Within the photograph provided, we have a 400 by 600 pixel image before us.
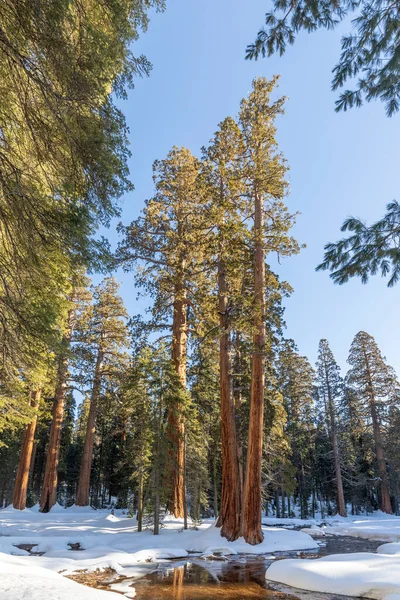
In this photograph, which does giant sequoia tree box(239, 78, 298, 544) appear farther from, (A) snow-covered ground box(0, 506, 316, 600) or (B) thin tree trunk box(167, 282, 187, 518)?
(B) thin tree trunk box(167, 282, 187, 518)

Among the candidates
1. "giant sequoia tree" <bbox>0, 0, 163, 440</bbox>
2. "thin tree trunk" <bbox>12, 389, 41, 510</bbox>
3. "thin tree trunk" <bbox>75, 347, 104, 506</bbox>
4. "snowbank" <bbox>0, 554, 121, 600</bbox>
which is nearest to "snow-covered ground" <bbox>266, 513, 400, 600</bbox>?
"snowbank" <bbox>0, 554, 121, 600</bbox>

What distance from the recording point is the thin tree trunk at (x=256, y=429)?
1169 cm

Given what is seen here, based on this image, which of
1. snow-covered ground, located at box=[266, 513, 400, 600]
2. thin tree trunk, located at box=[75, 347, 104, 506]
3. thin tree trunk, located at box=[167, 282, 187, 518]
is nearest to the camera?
snow-covered ground, located at box=[266, 513, 400, 600]

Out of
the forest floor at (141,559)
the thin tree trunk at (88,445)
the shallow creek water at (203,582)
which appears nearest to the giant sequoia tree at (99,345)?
the thin tree trunk at (88,445)

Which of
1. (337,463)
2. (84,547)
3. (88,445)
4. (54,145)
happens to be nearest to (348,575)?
(84,547)

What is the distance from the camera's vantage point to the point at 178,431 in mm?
15500

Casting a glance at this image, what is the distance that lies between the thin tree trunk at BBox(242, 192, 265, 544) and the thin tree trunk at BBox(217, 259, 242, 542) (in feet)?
1.74

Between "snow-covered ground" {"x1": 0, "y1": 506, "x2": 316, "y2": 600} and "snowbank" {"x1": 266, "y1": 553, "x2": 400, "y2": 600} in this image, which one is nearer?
"snow-covered ground" {"x1": 0, "y1": 506, "x2": 316, "y2": 600}

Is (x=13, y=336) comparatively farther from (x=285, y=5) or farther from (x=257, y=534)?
(x=257, y=534)

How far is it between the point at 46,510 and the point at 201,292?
16.0 m

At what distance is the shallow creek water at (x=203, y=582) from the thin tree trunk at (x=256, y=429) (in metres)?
2.20

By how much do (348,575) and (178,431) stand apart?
9.53 m

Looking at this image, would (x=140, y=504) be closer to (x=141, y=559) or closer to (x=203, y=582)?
(x=141, y=559)

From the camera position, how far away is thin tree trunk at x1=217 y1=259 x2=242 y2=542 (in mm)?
12234
